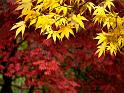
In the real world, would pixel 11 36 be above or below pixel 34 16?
below

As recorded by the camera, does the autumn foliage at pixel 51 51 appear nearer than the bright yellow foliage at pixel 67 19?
No

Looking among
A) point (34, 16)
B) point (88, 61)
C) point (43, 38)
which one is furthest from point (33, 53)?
point (34, 16)

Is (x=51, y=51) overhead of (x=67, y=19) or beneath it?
beneath

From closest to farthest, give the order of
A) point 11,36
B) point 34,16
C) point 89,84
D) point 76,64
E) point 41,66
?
point 34,16 → point 41,66 → point 11,36 → point 76,64 → point 89,84

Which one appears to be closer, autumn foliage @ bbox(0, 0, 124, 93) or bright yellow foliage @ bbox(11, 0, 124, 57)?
bright yellow foliage @ bbox(11, 0, 124, 57)

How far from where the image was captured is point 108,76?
247 inches

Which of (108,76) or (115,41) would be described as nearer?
(115,41)

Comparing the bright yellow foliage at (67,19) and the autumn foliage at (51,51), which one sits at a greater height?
the bright yellow foliage at (67,19)

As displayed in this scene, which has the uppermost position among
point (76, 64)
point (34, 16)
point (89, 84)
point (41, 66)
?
point (34, 16)

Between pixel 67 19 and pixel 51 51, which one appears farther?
pixel 51 51

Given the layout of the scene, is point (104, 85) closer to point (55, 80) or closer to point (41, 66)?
point (55, 80)

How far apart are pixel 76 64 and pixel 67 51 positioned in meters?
1.12

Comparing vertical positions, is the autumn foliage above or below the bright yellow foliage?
below

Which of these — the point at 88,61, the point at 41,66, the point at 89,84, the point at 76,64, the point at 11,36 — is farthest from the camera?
the point at 89,84
